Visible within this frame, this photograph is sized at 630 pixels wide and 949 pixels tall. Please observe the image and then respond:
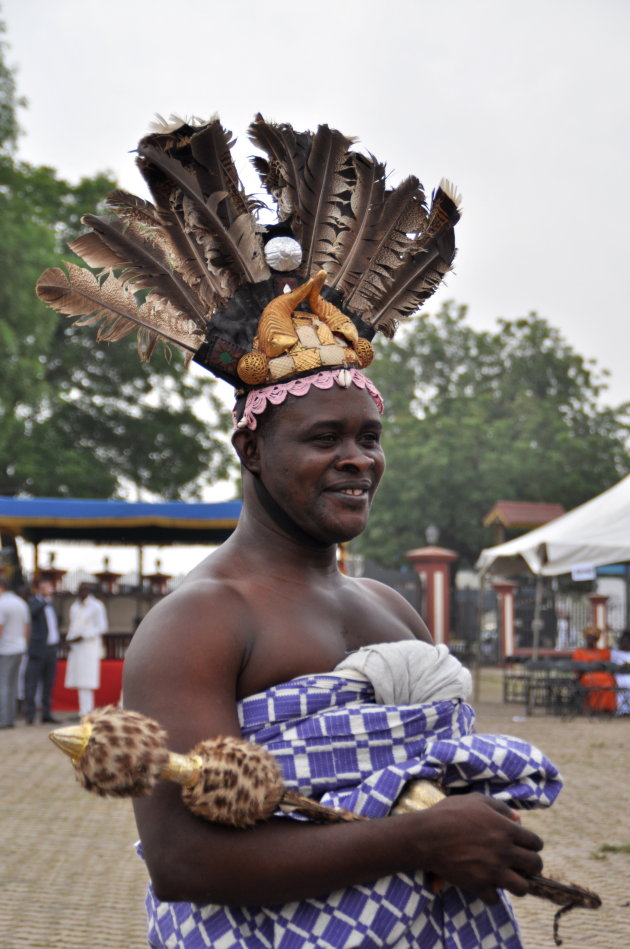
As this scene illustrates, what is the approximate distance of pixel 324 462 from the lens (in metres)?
2.15

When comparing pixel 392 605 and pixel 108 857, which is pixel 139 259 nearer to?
pixel 392 605

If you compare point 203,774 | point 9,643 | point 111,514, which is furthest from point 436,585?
point 203,774

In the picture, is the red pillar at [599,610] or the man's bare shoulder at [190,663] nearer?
the man's bare shoulder at [190,663]

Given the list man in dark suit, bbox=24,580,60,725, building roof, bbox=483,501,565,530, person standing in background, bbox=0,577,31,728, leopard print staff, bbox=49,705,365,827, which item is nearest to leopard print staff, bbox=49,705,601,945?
leopard print staff, bbox=49,705,365,827

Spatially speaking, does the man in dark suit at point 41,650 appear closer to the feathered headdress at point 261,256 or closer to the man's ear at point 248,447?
the feathered headdress at point 261,256

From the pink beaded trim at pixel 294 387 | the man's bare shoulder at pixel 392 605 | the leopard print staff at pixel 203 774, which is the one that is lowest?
the leopard print staff at pixel 203 774

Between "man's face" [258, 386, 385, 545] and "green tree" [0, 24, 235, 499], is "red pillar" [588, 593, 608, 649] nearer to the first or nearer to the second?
"green tree" [0, 24, 235, 499]

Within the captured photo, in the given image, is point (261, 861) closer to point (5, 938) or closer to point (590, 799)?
point (5, 938)

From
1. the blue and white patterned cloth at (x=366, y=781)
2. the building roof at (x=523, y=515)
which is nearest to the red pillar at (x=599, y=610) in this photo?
the building roof at (x=523, y=515)

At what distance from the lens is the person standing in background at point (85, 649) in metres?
14.4

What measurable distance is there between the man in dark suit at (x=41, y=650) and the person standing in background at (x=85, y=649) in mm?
262

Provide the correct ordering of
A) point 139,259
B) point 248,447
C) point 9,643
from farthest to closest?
point 9,643
point 139,259
point 248,447

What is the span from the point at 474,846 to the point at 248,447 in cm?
93

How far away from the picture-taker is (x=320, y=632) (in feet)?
7.20
